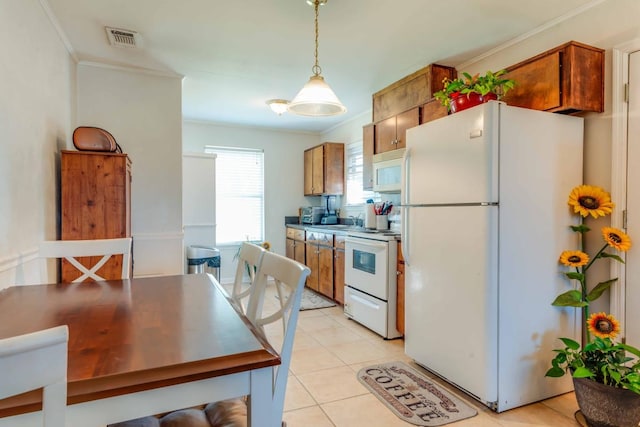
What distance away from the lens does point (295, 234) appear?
17.2 feet

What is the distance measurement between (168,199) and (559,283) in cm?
325

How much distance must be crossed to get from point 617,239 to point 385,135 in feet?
6.89

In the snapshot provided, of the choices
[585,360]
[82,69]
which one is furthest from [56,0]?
[585,360]

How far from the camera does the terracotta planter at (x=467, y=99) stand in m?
2.16

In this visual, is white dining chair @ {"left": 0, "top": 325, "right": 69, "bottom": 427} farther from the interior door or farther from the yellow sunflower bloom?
the interior door

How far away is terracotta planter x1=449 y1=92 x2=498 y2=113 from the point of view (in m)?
2.16

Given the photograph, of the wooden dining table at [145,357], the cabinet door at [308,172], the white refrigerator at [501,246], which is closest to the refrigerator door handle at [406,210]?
the white refrigerator at [501,246]

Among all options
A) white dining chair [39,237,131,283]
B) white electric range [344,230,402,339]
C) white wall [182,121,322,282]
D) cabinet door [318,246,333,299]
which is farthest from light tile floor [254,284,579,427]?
white wall [182,121,322,282]

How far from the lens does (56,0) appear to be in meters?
2.19

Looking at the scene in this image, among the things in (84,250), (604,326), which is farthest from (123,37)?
(604,326)

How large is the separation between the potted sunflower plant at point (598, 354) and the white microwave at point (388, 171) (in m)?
1.45

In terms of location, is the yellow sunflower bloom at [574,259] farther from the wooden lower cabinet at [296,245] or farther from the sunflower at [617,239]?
the wooden lower cabinet at [296,245]

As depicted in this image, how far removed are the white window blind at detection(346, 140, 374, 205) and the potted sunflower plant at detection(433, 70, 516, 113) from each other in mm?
2435

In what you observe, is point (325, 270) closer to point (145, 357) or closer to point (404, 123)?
point (404, 123)
